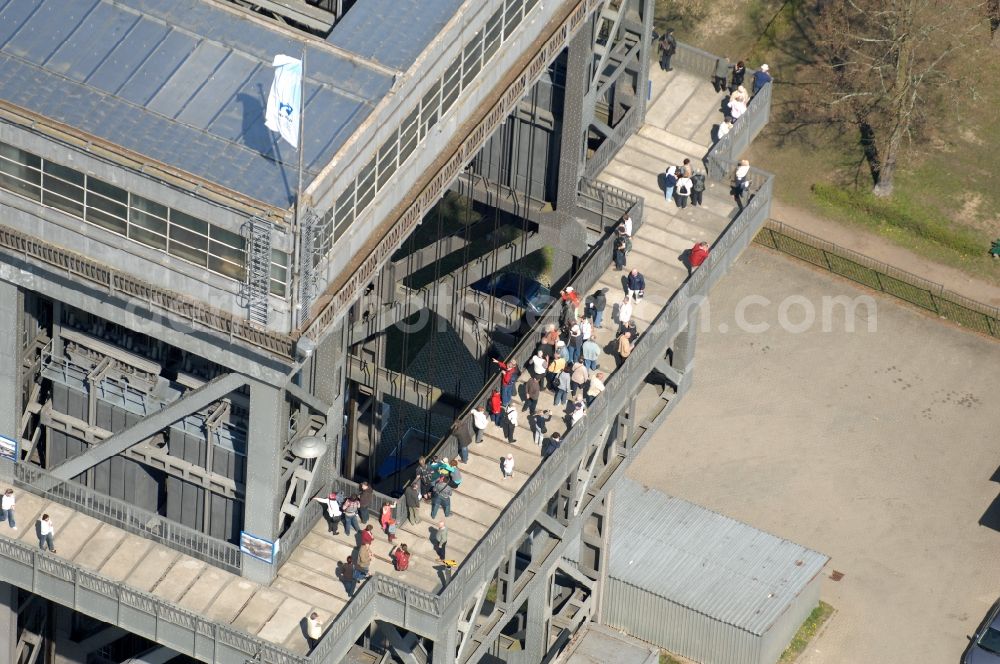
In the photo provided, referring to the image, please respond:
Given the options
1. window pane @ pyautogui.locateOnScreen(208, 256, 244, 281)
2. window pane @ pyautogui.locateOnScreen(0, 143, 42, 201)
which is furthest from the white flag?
window pane @ pyautogui.locateOnScreen(0, 143, 42, 201)

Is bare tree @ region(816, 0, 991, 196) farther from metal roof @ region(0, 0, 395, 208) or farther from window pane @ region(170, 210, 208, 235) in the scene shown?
window pane @ region(170, 210, 208, 235)

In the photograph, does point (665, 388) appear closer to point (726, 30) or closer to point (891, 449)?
point (891, 449)

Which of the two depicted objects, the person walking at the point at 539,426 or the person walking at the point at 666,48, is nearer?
the person walking at the point at 539,426

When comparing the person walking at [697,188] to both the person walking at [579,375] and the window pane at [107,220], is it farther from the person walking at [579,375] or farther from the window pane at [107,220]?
the window pane at [107,220]

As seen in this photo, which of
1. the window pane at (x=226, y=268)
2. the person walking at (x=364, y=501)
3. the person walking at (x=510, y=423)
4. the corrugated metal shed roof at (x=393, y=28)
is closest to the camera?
the window pane at (x=226, y=268)

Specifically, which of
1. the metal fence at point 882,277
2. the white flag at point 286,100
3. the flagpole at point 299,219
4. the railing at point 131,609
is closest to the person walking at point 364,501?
the railing at point 131,609
